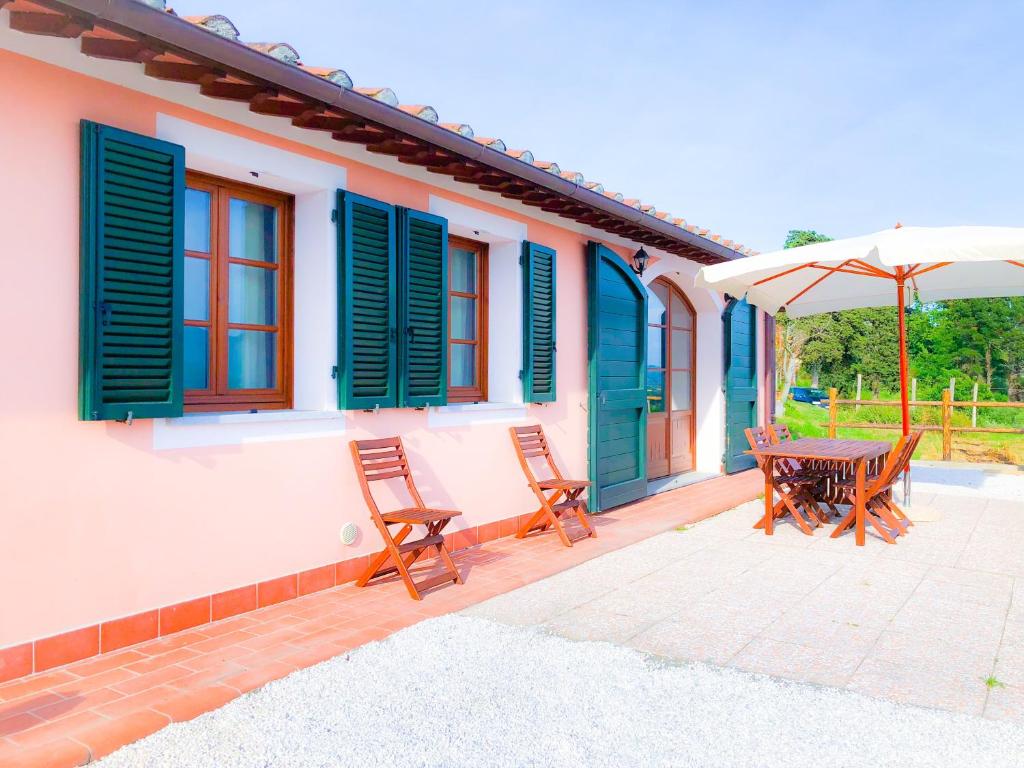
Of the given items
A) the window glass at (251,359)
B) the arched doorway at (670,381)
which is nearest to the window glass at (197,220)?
the window glass at (251,359)

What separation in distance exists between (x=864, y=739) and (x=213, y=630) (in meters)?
2.94

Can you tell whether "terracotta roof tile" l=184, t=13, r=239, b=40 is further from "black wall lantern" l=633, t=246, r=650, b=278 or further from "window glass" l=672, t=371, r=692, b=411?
"window glass" l=672, t=371, r=692, b=411

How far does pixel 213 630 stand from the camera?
3.72m

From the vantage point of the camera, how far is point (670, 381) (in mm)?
9477

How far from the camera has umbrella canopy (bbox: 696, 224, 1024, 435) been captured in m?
5.20

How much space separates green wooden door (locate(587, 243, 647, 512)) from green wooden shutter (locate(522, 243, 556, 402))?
644 millimetres

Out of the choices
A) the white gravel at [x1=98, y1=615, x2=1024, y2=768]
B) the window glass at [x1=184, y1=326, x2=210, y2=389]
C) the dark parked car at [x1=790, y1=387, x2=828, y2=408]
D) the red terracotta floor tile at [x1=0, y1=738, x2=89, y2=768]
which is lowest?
the red terracotta floor tile at [x1=0, y1=738, x2=89, y2=768]

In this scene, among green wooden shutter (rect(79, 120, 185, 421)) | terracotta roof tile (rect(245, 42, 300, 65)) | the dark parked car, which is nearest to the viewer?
green wooden shutter (rect(79, 120, 185, 421))

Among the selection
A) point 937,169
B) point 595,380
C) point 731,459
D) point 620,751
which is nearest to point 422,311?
point 595,380

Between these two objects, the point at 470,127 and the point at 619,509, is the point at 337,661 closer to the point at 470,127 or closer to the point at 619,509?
the point at 470,127

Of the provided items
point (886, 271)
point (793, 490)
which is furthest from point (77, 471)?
point (886, 271)

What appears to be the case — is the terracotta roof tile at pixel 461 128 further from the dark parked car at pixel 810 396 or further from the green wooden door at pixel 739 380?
the dark parked car at pixel 810 396

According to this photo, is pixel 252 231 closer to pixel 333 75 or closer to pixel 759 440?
pixel 333 75

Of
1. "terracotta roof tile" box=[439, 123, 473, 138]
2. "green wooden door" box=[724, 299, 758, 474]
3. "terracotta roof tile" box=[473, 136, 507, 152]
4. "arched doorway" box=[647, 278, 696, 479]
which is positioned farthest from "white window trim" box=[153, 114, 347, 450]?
"green wooden door" box=[724, 299, 758, 474]
